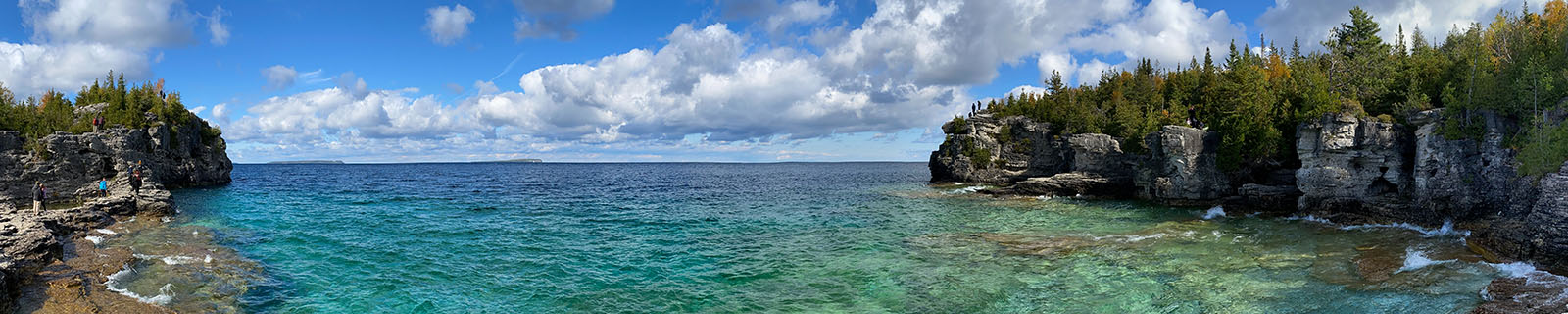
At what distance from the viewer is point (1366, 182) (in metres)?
36.8

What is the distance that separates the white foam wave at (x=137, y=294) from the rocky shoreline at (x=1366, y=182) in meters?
38.9

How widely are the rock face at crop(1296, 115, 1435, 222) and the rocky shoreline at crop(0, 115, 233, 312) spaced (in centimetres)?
5058

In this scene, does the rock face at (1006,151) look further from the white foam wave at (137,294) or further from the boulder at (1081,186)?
the white foam wave at (137,294)

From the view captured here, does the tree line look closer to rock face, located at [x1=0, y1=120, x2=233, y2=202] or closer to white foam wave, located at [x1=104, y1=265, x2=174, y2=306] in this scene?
rock face, located at [x1=0, y1=120, x2=233, y2=202]

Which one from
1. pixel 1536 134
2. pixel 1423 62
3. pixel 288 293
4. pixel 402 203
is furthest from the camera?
pixel 402 203

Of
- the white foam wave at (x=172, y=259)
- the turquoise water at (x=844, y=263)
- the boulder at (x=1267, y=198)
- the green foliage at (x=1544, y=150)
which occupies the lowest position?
the turquoise water at (x=844, y=263)

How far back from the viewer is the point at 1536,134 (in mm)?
25312

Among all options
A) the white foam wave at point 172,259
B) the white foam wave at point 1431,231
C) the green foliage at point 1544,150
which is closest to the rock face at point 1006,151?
the white foam wave at point 1431,231

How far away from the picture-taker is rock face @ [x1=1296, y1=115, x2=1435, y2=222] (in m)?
35.5

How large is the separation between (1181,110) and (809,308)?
5951 centimetres

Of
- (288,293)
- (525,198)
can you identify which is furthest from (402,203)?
(288,293)

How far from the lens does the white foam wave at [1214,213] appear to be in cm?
3964

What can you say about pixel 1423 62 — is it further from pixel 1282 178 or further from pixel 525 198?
pixel 525 198

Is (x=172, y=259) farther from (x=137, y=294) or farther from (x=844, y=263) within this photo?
(x=844, y=263)
